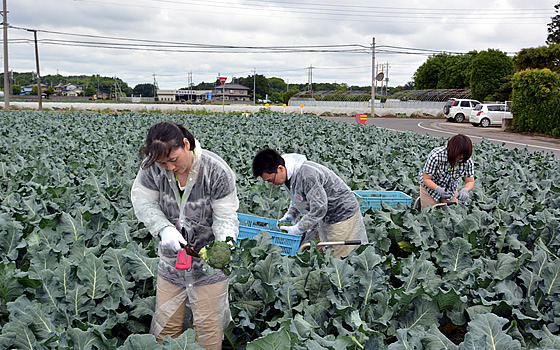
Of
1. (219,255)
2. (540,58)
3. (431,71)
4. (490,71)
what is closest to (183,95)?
(431,71)

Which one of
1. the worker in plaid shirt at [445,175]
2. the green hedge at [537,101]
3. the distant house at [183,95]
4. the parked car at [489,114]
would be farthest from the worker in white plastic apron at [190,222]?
the distant house at [183,95]

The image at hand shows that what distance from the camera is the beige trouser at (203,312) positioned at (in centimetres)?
301

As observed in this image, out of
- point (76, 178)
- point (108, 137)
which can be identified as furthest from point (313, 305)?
point (108, 137)

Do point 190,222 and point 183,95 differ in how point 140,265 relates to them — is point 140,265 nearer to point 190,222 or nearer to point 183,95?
point 190,222

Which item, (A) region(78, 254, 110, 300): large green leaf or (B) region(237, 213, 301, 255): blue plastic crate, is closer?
(A) region(78, 254, 110, 300): large green leaf

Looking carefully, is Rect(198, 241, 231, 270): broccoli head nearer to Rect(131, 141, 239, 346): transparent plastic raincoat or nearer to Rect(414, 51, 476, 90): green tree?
Rect(131, 141, 239, 346): transparent plastic raincoat

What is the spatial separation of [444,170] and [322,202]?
6.70 ft

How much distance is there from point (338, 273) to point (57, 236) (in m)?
2.52

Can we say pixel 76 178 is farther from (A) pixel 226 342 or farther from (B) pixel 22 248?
(A) pixel 226 342

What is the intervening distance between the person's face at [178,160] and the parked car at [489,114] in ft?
104

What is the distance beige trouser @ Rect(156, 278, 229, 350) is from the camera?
3.01 metres

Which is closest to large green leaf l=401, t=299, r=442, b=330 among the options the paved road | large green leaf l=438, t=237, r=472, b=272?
large green leaf l=438, t=237, r=472, b=272

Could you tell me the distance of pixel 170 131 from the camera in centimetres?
266

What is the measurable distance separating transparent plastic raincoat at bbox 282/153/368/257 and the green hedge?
22.7 metres
